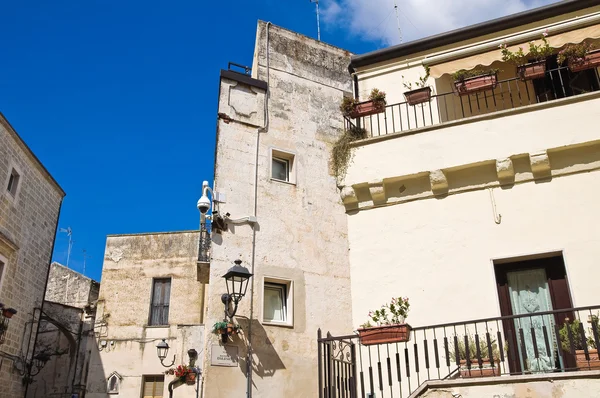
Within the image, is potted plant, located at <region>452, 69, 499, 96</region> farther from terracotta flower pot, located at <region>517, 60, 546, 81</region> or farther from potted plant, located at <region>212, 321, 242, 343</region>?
potted plant, located at <region>212, 321, 242, 343</region>

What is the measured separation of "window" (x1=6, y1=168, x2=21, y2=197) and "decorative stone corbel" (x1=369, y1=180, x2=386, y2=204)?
967cm

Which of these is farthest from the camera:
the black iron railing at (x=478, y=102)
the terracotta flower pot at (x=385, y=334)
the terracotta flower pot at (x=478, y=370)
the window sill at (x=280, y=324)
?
the black iron railing at (x=478, y=102)

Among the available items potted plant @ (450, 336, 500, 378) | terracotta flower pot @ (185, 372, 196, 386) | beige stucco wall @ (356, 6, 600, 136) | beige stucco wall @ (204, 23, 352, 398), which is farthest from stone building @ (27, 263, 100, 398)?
potted plant @ (450, 336, 500, 378)

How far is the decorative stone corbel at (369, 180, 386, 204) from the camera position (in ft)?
34.5

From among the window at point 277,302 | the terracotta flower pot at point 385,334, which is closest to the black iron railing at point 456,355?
the terracotta flower pot at point 385,334

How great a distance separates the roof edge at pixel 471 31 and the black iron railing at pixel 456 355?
5717 millimetres

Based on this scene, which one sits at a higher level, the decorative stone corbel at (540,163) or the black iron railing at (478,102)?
the black iron railing at (478,102)

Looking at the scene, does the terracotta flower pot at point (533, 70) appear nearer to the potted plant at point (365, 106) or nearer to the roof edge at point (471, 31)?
the roof edge at point (471, 31)

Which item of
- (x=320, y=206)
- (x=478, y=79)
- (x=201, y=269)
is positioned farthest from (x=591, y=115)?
(x=201, y=269)

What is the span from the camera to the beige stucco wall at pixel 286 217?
9.39 meters

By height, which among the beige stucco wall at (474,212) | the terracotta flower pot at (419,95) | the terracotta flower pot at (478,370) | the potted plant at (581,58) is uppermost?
the potted plant at (581,58)

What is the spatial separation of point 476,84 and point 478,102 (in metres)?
0.48

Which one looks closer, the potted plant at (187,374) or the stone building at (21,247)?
the potted plant at (187,374)

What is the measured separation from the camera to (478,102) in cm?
1089
